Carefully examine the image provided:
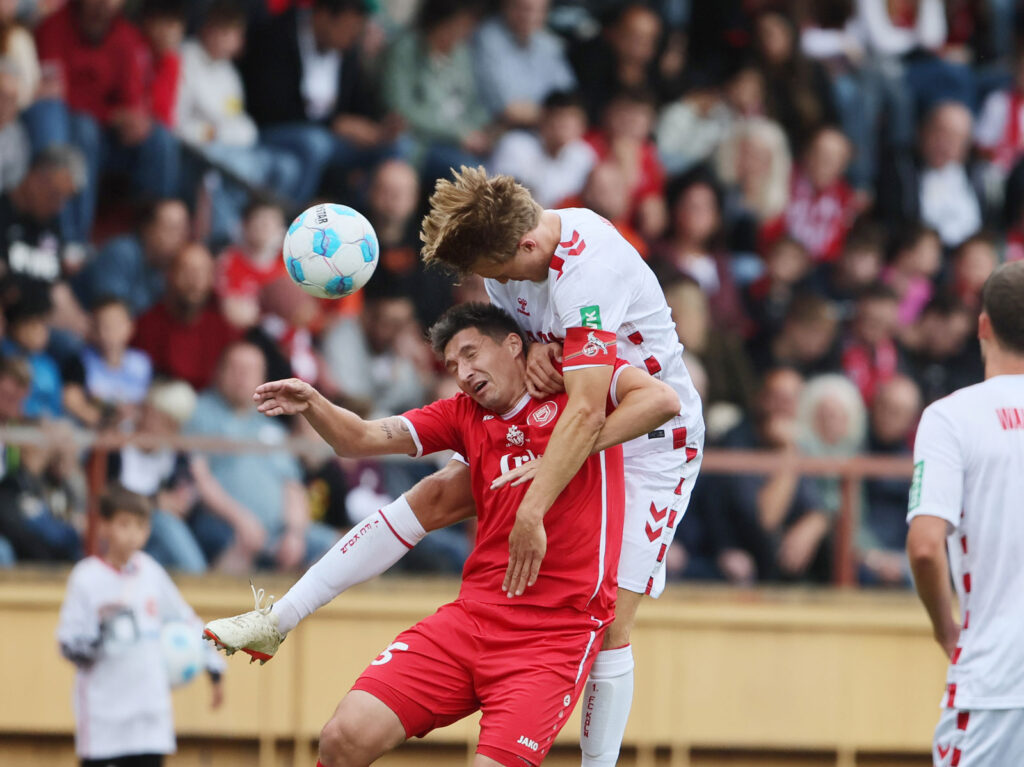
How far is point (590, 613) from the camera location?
523 cm

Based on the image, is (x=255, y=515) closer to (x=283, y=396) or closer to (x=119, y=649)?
(x=119, y=649)

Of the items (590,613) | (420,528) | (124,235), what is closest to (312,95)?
(124,235)

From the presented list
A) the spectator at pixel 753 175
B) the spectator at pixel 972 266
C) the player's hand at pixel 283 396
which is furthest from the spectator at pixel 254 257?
the spectator at pixel 972 266

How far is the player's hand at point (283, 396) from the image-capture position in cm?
513

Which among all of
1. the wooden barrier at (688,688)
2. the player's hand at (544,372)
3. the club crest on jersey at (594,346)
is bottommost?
the wooden barrier at (688,688)

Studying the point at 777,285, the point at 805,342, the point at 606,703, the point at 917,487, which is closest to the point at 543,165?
the point at 777,285

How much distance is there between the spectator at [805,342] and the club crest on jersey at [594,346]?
512 centimetres

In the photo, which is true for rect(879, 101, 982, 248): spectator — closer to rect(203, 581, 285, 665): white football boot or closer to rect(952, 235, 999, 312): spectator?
rect(952, 235, 999, 312): spectator

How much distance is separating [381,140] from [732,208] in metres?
2.79

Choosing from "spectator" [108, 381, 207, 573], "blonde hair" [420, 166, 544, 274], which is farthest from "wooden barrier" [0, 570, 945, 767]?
"blonde hair" [420, 166, 544, 274]

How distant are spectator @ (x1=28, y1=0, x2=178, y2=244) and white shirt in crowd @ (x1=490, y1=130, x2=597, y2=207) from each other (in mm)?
2373

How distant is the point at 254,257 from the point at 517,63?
2939mm

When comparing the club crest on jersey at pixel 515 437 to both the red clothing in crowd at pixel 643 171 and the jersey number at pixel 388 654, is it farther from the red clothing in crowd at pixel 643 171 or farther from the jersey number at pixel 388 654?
the red clothing in crowd at pixel 643 171

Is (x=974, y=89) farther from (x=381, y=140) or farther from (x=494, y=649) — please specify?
(x=494, y=649)
